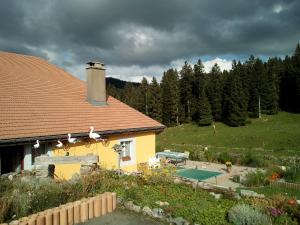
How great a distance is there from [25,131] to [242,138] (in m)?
38.1

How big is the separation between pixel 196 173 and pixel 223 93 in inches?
1958

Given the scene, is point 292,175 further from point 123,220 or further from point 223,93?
point 223,93

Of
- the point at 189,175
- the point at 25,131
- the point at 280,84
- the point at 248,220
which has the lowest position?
the point at 189,175

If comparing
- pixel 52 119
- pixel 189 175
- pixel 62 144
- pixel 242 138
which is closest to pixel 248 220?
pixel 62 144

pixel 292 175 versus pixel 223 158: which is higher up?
pixel 292 175

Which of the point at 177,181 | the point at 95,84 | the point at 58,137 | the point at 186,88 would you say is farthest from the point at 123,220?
the point at 186,88

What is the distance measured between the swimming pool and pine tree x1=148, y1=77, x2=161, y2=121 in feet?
158

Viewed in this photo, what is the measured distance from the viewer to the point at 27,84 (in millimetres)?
16875

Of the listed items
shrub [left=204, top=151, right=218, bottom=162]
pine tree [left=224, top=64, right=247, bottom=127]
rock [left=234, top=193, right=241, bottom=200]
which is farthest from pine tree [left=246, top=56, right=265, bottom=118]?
rock [left=234, top=193, right=241, bottom=200]

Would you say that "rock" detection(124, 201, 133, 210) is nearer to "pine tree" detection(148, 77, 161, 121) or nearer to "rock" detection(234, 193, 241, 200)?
"rock" detection(234, 193, 241, 200)

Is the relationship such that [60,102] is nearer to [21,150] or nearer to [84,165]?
[21,150]

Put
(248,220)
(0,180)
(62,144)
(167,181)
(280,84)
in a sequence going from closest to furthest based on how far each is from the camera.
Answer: (248,220)
(0,180)
(167,181)
(62,144)
(280,84)

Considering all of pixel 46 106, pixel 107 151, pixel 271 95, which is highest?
pixel 271 95

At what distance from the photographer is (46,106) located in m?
15.7
